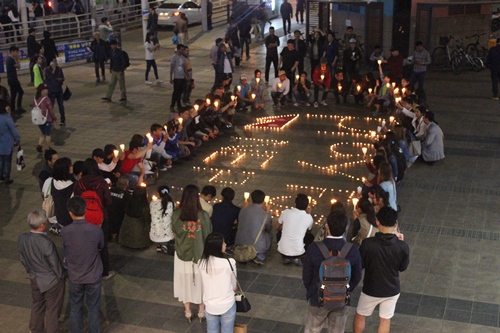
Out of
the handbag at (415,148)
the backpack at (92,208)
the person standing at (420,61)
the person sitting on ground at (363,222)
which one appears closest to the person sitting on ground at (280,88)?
the person standing at (420,61)

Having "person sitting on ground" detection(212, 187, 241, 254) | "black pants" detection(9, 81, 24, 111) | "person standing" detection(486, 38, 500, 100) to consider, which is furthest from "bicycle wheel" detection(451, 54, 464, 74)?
"person sitting on ground" detection(212, 187, 241, 254)

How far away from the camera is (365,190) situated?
34.1 ft

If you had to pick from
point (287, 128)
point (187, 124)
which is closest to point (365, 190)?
point (187, 124)

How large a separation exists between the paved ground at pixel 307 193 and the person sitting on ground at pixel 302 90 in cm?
59

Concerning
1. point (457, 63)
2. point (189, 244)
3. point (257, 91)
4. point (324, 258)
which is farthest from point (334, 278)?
point (457, 63)

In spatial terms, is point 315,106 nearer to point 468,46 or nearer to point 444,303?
point 468,46

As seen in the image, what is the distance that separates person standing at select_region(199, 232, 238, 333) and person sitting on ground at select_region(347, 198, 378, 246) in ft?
8.58

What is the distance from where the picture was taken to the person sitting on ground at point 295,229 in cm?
930

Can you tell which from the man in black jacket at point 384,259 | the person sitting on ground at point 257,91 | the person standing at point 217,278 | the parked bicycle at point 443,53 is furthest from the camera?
the parked bicycle at point 443,53

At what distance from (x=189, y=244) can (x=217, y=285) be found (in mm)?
1141

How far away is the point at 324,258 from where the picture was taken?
6656mm

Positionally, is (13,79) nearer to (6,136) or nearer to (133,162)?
(6,136)

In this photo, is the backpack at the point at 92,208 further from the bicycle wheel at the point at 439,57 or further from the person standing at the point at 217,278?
the bicycle wheel at the point at 439,57

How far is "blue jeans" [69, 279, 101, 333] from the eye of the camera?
751 cm
